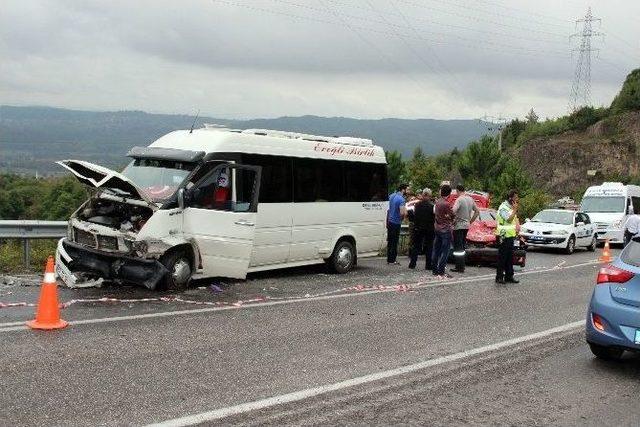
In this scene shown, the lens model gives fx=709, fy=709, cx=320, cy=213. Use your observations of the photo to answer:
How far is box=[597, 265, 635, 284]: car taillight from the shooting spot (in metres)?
7.10

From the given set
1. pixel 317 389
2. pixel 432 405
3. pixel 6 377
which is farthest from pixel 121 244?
pixel 432 405

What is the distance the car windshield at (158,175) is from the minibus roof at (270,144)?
479 millimetres

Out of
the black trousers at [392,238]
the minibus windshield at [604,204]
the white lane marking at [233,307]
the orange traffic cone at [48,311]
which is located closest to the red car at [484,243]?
the black trousers at [392,238]

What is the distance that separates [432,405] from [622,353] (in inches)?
120

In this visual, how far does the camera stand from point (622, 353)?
7.71 meters

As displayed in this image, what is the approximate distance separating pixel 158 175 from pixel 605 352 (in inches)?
278

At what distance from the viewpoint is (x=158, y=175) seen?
11.3m

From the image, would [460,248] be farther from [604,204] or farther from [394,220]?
[604,204]

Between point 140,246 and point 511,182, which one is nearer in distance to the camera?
point 140,246

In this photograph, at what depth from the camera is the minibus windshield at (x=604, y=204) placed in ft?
95.7

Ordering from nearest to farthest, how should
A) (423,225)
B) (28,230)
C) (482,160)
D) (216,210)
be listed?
(216,210), (28,230), (423,225), (482,160)

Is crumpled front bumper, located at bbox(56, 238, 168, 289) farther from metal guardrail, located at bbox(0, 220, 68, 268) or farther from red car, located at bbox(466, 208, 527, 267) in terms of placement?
red car, located at bbox(466, 208, 527, 267)

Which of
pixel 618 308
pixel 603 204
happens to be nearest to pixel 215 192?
pixel 618 308

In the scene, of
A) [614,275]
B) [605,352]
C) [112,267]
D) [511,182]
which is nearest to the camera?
[614,275]
